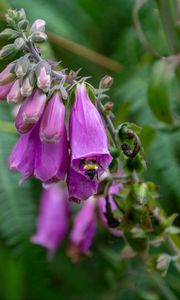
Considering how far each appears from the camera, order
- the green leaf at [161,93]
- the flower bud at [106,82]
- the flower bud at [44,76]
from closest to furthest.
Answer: the flower bud at [44,76]
the flower bud at [106,82]
the green leaf at [161,93]

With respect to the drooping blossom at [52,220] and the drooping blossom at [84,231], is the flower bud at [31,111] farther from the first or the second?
the drooping blossom at [52,220]

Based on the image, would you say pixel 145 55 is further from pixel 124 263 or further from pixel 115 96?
pixel 124 263

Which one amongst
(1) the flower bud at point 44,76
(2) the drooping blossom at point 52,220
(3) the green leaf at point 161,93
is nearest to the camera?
(1) the flower bud at point 44,76

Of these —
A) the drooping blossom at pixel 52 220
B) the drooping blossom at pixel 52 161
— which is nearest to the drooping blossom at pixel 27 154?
the drooping blossom at pixel 52 161

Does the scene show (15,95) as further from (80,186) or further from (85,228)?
(85,228)

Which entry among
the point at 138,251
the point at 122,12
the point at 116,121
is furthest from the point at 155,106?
the point at 122,12

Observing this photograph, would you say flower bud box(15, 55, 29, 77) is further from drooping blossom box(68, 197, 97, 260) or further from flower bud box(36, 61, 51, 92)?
drooping blossom box(68, 197, 97, 260)
